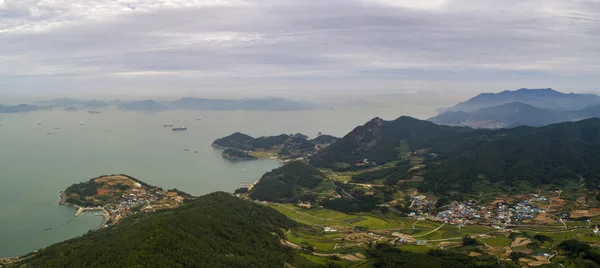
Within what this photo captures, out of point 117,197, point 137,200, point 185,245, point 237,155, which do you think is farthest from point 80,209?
point 237,155

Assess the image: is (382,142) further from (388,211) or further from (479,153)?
(388,211)

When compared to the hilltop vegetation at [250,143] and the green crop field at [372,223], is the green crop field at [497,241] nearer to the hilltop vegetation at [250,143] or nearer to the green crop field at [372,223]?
the green crop field at [372,223]

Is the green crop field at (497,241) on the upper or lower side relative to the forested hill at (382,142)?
lower

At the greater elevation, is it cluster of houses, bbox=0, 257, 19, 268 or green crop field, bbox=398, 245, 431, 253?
green crop field, bbox=398, 245, 431, 253

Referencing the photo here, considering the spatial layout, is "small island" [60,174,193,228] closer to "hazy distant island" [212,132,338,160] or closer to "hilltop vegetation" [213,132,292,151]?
"hazy distant island" [212,132,338,160]

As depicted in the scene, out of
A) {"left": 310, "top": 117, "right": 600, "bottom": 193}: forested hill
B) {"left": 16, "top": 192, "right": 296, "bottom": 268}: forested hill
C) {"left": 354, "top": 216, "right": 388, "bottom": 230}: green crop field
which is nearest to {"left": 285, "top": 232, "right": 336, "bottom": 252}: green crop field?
{"left": 16, "top": 192, "right": 296, "bottom": 268}: forested hill

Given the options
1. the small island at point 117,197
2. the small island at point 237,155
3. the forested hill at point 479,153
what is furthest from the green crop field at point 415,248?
the small island at point 237,155
